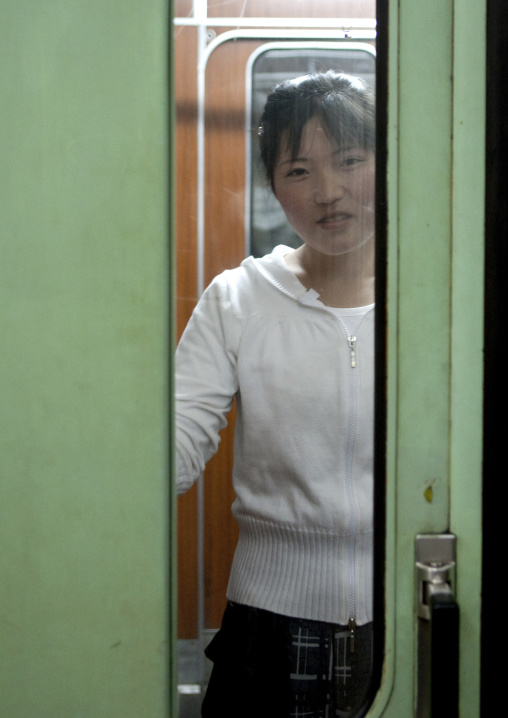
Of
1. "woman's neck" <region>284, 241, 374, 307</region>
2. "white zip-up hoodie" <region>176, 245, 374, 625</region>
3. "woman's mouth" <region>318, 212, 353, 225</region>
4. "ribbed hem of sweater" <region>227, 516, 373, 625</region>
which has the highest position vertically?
"woman's mouth" <region>318, 212, 353, 225</region>

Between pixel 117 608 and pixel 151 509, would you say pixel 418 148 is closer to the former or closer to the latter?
pixel 151 509

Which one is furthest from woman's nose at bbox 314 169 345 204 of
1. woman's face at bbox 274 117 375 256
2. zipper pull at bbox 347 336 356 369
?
zipper pull at bbox 347 336 356 369

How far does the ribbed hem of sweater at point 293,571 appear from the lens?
1.03 metres

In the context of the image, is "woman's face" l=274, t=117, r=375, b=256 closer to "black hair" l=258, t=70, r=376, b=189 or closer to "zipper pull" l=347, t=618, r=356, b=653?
"black hair" l=258, t=70, r=376, b=189

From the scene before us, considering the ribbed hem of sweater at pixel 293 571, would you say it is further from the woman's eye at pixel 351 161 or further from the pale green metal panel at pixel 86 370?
the woman's eye at pixel 351 161

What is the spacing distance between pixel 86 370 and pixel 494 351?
0.56m

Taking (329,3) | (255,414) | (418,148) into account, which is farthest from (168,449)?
(329,3)

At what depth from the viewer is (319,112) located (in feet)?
3.34

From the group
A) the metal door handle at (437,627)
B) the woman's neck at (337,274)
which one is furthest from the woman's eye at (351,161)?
the metal door handle at (437,627)

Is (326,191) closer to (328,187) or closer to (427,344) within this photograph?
(328,187)

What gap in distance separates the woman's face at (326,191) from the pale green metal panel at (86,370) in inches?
8.3

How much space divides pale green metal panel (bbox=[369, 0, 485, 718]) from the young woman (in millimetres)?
48

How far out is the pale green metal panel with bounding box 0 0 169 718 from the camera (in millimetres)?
902

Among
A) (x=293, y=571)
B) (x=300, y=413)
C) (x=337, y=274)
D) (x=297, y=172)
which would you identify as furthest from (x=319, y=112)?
(x=293, y=571)
